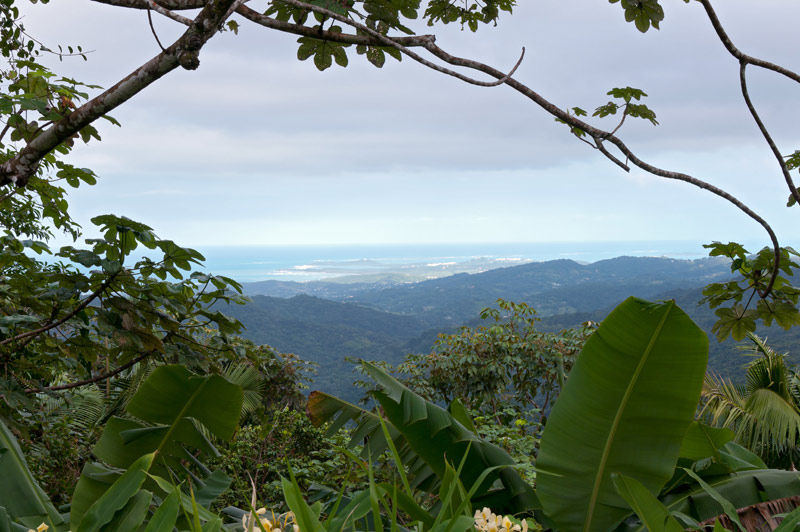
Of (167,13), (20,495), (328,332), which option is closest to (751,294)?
(167,13)

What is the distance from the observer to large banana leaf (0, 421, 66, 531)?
5.60 feet

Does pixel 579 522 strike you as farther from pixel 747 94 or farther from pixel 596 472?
pixel 747 94

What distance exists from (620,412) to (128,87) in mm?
2217

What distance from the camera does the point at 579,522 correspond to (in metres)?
2.04

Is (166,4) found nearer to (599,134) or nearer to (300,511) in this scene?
(599,134)

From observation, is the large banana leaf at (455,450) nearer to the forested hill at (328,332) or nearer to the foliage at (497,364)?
the foliage at (497,364)

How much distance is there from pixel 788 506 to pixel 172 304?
104 inches

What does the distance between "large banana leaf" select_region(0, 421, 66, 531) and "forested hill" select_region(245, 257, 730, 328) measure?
44.7 m

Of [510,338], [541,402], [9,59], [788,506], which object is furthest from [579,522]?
[541,402]

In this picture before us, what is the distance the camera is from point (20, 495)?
68.5 inches

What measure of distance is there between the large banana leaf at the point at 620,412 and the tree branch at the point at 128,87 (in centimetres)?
177

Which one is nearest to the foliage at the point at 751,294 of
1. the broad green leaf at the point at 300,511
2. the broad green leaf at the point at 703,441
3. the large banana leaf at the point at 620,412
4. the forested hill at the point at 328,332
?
the broad green leaf at the point at 703,441

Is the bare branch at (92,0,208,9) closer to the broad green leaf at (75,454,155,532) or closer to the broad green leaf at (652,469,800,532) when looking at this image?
the broad green leaf at (75,454,155,532)

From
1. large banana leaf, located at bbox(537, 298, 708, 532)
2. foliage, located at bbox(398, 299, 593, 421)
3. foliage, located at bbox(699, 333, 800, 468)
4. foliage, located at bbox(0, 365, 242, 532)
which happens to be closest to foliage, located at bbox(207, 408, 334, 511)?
foliage, located at bbox(398, 299, 593, 421)
